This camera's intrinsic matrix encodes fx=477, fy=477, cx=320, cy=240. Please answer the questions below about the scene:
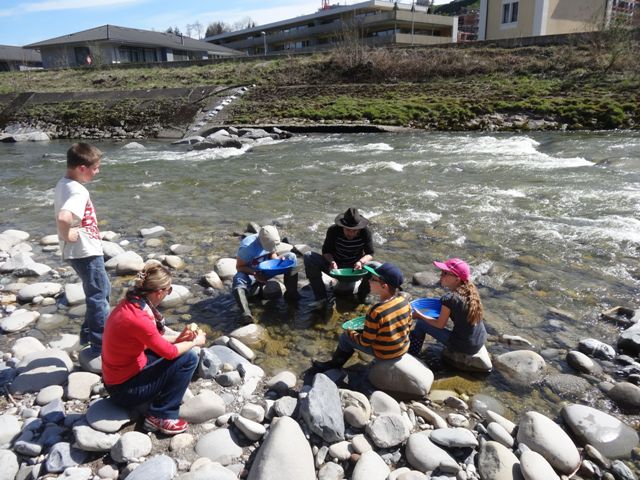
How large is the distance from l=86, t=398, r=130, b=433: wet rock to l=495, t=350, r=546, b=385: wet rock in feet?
10.5

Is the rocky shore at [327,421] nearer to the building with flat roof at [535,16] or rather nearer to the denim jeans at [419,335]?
the denim jeans at [419,335]

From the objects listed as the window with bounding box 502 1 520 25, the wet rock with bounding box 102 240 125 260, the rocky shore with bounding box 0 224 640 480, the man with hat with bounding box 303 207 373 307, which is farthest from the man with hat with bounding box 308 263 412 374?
the window with bounding box 502 1 520 25

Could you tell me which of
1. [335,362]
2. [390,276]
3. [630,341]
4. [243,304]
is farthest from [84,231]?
[630,341]

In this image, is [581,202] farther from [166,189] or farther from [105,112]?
[105,112]

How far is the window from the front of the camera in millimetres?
43781

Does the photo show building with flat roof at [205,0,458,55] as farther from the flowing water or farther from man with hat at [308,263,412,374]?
man with hat at [308,263,412,374]

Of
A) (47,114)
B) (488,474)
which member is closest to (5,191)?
(488,474)

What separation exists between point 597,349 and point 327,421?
2.85 metres

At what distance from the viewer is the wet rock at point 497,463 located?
306cm

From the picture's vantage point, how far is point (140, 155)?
19391 millimetres

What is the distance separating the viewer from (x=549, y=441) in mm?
3289

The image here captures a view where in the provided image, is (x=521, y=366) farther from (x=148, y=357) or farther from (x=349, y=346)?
(x=148, y=357)

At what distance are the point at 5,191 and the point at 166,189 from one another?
4432mm

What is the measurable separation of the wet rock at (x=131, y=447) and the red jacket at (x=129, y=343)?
1.31ft
